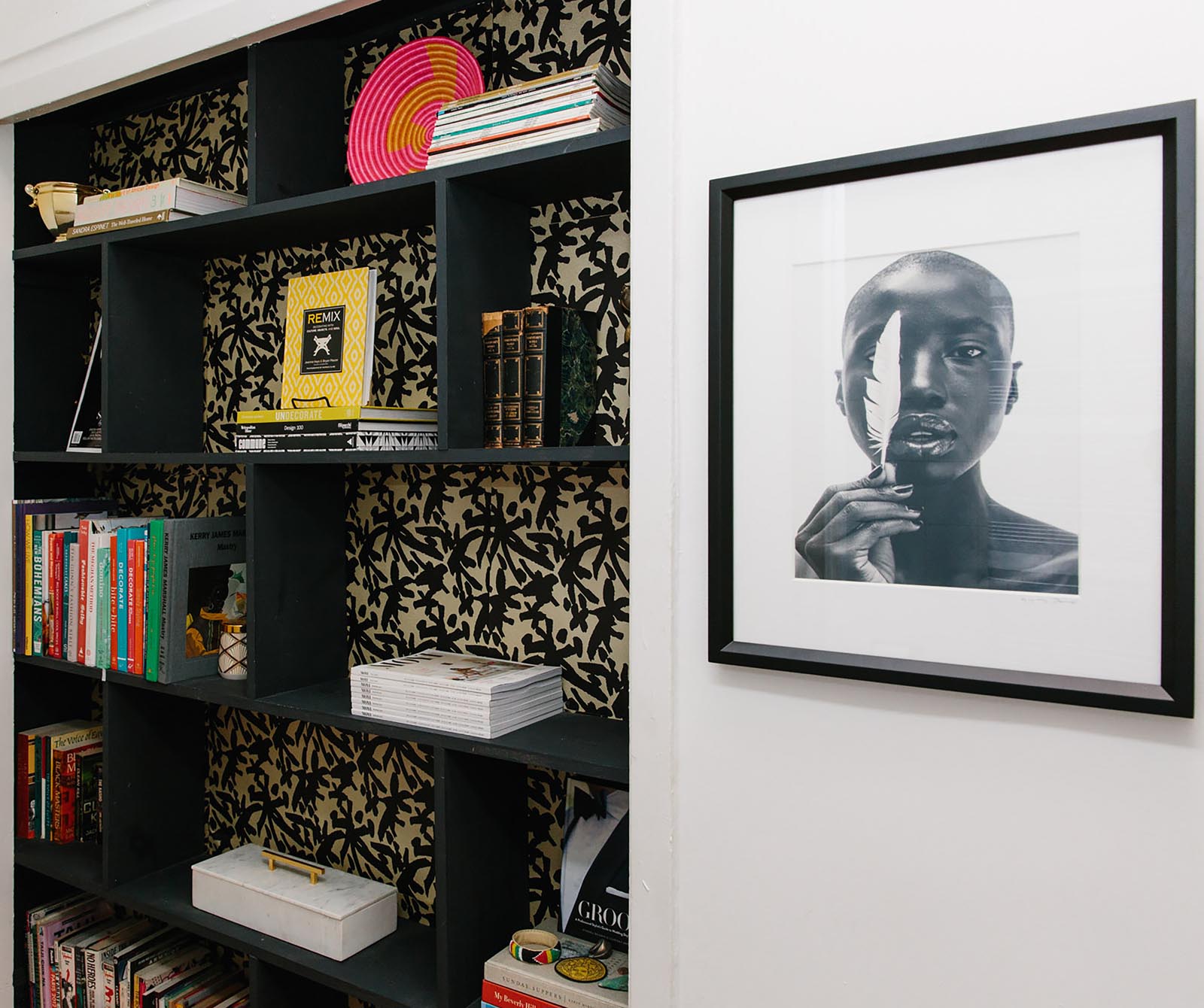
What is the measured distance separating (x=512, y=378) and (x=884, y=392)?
0.62 meters

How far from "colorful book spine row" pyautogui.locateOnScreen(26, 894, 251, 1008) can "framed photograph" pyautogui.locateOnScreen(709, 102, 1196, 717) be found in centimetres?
152

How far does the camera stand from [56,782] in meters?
2.13

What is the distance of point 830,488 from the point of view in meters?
1.07

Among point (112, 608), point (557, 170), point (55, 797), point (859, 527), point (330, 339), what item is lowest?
point (55, 797)

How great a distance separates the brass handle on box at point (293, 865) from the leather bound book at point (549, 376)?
961mm

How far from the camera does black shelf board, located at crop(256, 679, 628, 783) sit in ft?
4.39

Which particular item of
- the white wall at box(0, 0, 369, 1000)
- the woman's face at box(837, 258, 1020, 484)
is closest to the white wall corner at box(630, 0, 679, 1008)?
the woman's face at box(837, 258, 1020, 484)

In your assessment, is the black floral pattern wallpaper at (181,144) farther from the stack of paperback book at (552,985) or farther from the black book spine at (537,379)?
the stack of paperback book at (552,985)

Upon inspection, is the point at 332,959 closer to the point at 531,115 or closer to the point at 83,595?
the point at 83,595

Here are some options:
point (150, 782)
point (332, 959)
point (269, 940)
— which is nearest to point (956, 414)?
point (332, 959)

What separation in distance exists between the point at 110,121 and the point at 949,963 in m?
2.51

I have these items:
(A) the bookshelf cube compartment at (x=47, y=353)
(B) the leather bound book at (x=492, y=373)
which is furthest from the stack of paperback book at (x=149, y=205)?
(B) the leather bound book at (x=492, y=373)

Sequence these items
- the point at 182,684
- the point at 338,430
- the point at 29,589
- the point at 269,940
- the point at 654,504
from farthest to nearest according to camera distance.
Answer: the point at 29,589
the point at 182,684
the point at 269,940
the point at 338,430
the point at 654,504

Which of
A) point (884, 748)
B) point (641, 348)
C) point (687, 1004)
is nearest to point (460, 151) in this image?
point (641, 348)
